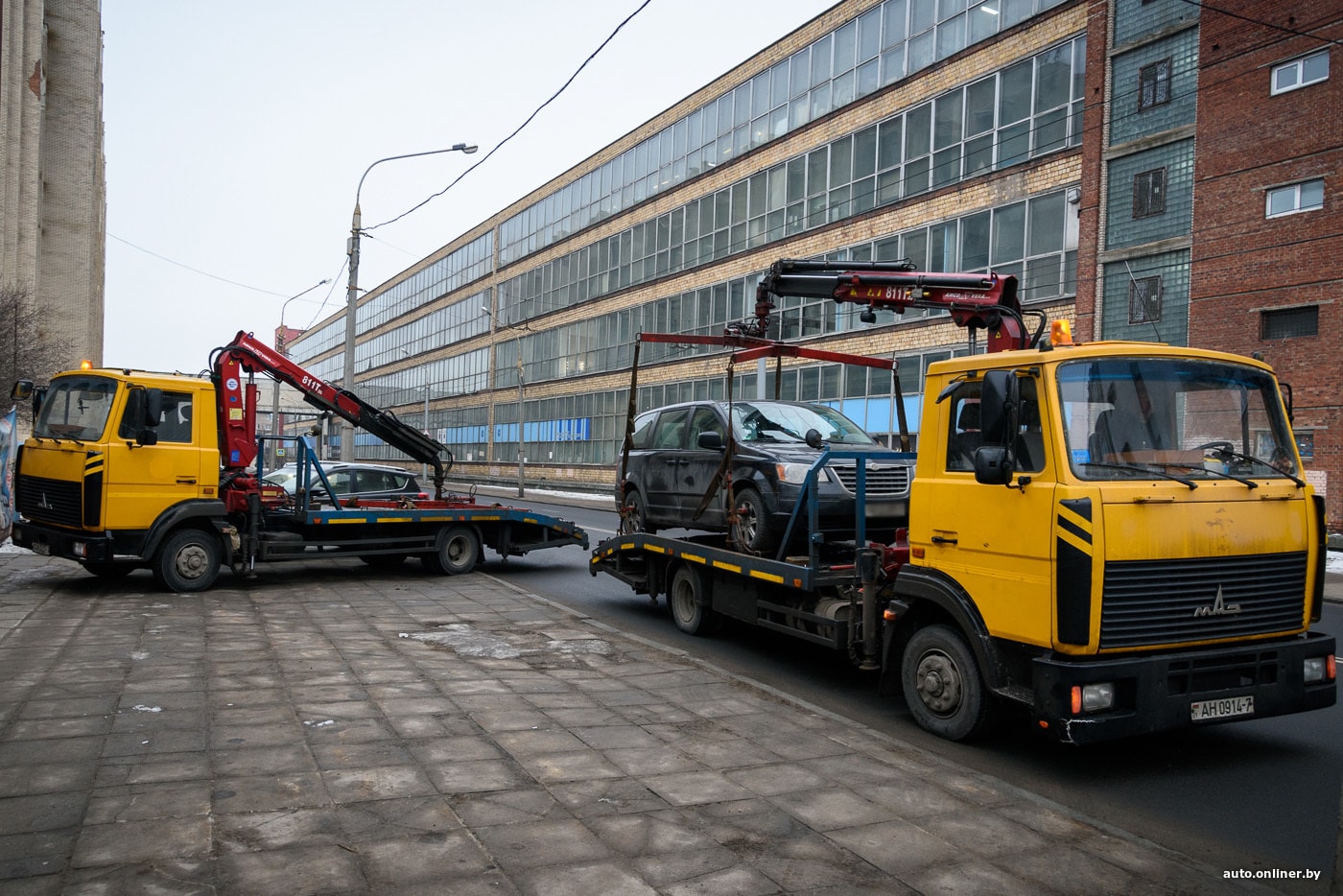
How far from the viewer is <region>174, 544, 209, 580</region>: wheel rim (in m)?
11.4

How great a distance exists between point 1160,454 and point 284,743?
5073mm

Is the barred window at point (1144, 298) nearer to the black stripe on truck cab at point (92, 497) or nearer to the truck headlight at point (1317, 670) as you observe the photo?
the truck headlight at point (1317, 670)

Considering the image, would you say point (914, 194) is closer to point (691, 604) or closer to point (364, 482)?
point (364, 482)

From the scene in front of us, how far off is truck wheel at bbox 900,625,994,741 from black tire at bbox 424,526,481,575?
8.70 meters

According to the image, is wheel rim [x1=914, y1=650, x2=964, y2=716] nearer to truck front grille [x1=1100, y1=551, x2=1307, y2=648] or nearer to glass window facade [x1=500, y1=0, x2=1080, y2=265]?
truck front grille [x1=1100, y1=551, x2=1307, y2=648]

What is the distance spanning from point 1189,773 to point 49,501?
11673 millimetres

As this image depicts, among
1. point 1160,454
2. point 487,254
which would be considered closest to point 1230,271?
point 1160,454

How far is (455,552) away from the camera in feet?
45.9

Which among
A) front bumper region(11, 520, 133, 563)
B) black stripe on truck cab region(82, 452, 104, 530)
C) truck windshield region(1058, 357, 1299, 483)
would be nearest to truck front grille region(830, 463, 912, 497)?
truck windshield region(1058, 357, 1299, 483)

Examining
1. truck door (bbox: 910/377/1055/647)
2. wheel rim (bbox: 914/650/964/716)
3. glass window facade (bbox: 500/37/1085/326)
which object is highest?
glass window facade (bbox: 500/37/1085/326)

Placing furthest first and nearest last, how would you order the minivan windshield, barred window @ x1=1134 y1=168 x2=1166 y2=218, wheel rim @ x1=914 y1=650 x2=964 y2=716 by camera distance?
barred window @ x1=1134 y1=168 x2=1166 y2=218 < the minivan windshield < wheel rim @ x1=914 y1=650 x2=964 y2=716

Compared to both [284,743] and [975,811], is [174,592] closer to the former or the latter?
[284,743]

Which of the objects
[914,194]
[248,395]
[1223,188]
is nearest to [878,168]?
[914,194]

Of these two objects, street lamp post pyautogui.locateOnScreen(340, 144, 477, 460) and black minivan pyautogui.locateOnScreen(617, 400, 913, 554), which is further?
street lamp post pyautogui.locateOnScreen(340, 144, 477, 460)
